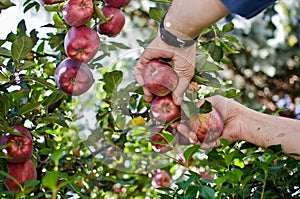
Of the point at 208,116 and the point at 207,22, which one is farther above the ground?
the point at 207,22

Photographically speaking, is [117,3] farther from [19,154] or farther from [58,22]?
[19,154]

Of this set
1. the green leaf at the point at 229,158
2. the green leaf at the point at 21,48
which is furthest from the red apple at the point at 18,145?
the green leaf at the point at 229,158

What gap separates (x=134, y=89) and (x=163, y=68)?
127 mm

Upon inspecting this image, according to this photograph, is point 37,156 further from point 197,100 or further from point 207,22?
point 207,22

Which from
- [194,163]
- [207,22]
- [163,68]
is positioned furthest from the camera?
[194,163]

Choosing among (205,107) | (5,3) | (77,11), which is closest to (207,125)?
(205,107)

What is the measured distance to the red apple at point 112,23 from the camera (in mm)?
1564

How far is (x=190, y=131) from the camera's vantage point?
138 cm

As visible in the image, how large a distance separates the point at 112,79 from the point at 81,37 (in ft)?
0.46

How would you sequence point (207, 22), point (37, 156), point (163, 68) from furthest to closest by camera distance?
point (37, 156) < point (163, 68) < point (207, 22)

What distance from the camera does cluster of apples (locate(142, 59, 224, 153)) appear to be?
132 cm

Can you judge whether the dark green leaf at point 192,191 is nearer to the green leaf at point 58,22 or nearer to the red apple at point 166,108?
the red apple at point 166,108

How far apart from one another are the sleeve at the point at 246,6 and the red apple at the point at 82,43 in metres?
0.44

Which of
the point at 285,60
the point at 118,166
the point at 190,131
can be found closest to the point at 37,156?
the point at 118,166
